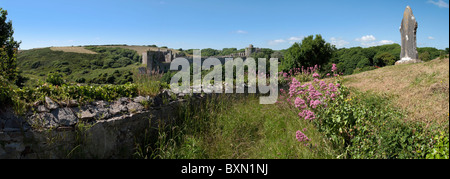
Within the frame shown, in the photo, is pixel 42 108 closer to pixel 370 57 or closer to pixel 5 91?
pixel 5 91

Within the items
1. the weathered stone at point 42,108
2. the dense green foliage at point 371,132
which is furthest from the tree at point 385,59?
the weathered stone at point 42,108

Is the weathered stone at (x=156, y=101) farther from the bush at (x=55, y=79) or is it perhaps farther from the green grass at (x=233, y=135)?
the bush at (x=55, y=79)

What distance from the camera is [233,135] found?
4312 mm

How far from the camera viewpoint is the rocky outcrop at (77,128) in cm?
305

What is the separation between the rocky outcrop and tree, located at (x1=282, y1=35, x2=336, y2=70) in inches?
731

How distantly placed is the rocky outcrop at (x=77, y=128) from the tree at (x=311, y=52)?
18557 millimetres

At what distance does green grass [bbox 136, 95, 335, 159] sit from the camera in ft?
11.9

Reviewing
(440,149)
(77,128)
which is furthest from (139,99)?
(440,149)

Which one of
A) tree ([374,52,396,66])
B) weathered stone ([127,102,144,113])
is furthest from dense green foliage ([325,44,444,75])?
weathered stone ([127,102,144,113])

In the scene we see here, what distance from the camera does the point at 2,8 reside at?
14.0 metres

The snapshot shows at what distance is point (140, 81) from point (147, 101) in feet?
2.85
